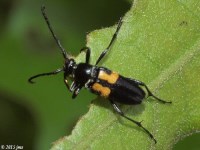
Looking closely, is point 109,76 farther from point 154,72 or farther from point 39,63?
point 39,63

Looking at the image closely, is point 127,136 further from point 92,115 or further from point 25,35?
point 25,35

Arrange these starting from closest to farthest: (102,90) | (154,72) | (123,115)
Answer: (154,72), (123,115), (102,90)

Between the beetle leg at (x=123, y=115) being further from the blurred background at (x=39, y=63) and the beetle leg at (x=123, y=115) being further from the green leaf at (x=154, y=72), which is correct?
the blurred background at (x=39, y=63)

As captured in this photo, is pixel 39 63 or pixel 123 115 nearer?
pixel 123 115

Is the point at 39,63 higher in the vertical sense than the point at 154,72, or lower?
lower

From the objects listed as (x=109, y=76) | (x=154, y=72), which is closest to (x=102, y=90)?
(x=109, y=76)

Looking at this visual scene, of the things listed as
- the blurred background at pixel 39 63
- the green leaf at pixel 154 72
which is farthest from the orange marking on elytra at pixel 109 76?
the blurred background at pixel 39 63

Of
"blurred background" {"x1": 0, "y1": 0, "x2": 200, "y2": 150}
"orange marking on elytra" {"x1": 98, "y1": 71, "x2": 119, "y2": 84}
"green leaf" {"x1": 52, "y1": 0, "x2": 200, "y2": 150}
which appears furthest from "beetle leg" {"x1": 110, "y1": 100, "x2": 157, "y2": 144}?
"blurred background" {"x1": 0, "y1": 0, "x2": 200, "y2": 150}
